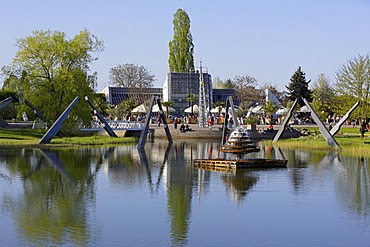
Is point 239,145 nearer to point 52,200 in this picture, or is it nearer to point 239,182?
point 239,182

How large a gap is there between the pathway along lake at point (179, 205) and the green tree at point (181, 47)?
76.7 metres

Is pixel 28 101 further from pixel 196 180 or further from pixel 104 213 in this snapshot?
pixel 104 213

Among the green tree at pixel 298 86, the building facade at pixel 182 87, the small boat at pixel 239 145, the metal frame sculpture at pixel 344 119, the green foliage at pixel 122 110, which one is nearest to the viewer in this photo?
the small boat at pixel 239 145

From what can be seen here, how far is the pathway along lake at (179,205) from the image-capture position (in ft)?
47.6

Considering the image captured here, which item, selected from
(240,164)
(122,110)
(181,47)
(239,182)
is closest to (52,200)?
(239,182)

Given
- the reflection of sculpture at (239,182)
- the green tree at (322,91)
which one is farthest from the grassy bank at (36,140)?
the green tree at (322,91)

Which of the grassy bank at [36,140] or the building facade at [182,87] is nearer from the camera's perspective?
the grassy bank at [36,140]

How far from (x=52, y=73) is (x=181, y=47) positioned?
2369 inches

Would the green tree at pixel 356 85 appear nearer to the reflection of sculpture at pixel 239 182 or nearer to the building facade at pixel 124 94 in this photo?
the reflection of sculpture at pixel 239 182

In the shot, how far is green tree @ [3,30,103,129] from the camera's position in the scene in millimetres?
46719

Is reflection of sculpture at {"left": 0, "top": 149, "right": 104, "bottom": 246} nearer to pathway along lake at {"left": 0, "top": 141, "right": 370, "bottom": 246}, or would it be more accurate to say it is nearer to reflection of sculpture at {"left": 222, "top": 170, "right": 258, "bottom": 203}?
pathway along lake at {"left": 0, "top": 141, "right": 370, "bottom": 246}

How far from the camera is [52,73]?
47.7m

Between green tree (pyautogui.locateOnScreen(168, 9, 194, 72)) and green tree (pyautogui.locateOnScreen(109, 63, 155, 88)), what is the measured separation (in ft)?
26.5

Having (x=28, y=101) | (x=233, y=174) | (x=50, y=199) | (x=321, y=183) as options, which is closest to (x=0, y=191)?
(x=50, y=199)
